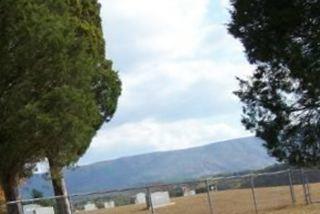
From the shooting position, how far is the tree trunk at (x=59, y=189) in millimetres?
26234

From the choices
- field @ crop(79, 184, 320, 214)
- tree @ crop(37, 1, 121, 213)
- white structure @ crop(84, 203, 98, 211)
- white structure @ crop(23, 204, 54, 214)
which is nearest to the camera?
tree @ crop(37, 1, 121, 213)

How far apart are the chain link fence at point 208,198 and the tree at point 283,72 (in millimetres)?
9669

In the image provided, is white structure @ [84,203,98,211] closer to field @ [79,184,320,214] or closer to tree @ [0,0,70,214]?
field @ [79,184,320,214]

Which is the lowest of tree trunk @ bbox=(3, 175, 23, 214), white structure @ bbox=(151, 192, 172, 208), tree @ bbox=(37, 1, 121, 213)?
white structure @ bbox=(151, 192, 172, 208)

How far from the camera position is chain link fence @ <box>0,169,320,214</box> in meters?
27.1

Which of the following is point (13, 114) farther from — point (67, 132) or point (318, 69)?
point (318, 69)

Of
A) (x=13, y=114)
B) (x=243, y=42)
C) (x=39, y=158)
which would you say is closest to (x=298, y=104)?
(x=243, y=42)

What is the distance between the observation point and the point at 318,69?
1510 centimetres

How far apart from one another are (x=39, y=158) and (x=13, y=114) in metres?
3.90

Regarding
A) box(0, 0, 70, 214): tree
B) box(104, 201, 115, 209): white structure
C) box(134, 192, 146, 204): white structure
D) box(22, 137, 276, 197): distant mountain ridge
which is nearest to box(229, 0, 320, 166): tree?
box(0, 0, 70, 214): tree

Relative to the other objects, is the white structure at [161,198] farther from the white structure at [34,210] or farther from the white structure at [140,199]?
the white structure at [34,210]

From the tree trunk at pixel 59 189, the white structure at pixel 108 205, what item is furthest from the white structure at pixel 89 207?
the tree trunk at pixel 59 189

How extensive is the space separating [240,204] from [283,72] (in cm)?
1656

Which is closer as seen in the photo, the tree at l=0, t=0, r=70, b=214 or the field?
the tree at l=0, t=0, r=70, b=214
